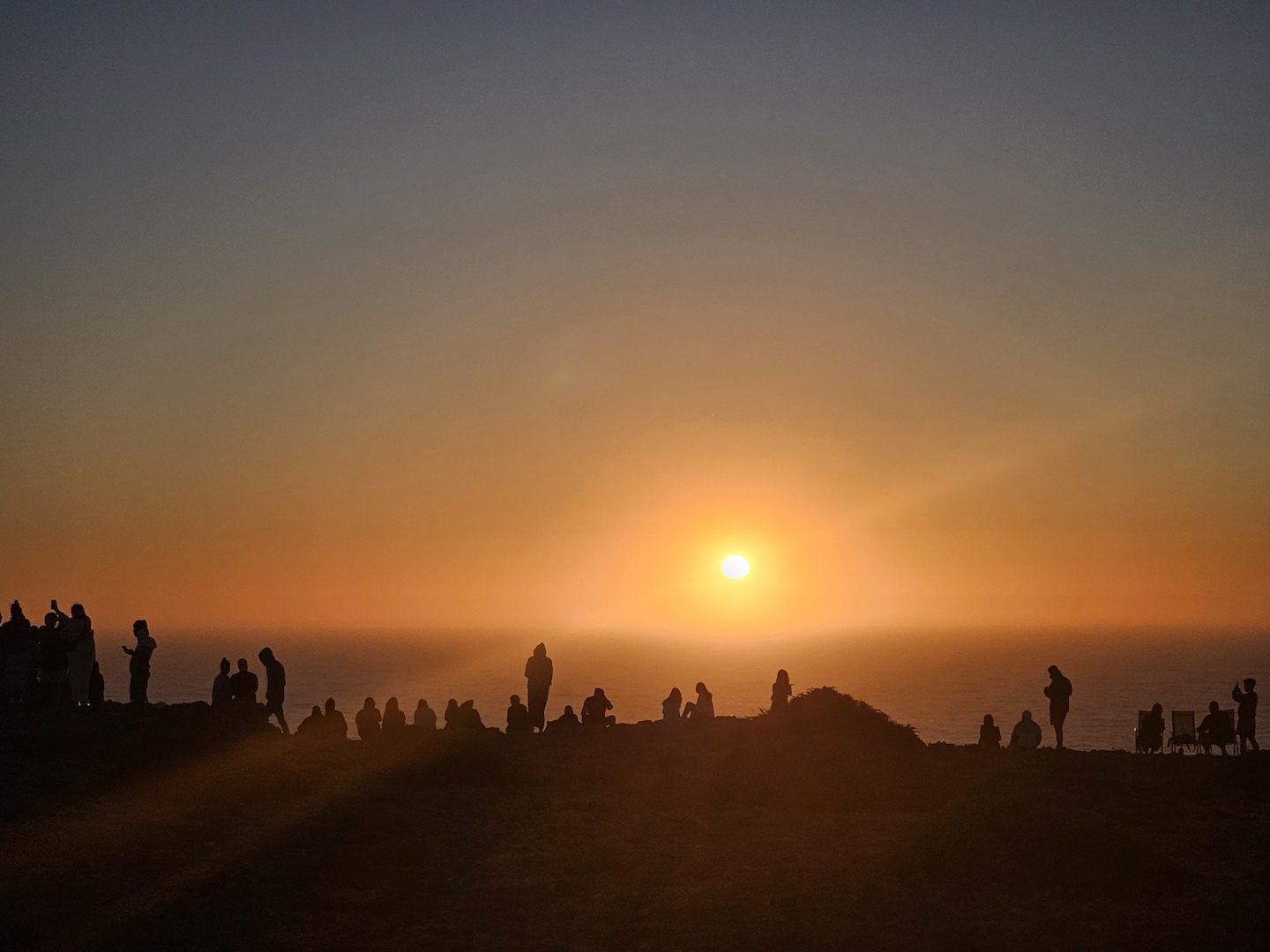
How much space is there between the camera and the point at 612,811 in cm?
1933

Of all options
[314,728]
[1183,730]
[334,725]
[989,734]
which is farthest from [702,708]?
[1183,730]

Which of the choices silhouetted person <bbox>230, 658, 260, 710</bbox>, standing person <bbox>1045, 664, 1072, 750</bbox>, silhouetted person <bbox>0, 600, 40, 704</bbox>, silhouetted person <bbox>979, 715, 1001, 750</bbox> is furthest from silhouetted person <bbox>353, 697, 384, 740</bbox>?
standing person <bbox>1045, 664, 1072, 750</bbox>

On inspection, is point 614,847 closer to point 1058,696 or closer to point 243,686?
point 243,686

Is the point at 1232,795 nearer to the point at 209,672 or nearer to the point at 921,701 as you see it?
the point at 921,701

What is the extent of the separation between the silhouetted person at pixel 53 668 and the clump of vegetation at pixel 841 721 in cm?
1655

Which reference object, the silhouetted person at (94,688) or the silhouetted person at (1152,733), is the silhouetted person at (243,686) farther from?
the silhouetted person at (1152,733)

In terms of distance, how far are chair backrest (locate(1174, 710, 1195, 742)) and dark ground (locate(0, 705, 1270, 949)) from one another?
217 inches

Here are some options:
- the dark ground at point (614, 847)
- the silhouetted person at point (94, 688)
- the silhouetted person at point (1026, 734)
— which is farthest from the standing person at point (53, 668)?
the silhouetted person at point (1026, 734)

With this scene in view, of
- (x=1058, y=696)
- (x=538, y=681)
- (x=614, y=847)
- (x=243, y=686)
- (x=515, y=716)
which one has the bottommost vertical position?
(x=614, y=847)

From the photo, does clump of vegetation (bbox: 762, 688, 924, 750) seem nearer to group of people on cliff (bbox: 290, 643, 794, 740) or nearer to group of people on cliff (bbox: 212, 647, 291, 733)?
group of people on cliff (bbox: 290, 643, 794, 740)

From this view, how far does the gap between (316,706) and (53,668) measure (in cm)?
640

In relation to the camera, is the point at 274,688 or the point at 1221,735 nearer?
the point at 274,688

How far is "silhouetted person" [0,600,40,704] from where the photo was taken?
25297 mm

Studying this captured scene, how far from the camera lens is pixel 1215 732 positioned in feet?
90.9
